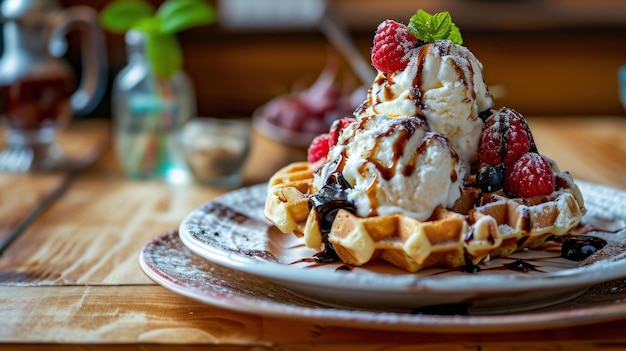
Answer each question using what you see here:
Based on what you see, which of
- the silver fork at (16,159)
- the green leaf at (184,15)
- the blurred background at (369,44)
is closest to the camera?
the green leaf at (184,15)

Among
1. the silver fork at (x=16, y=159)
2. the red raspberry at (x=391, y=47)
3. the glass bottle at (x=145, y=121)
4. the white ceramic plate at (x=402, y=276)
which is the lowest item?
the silver fork at (x=16, y=159)

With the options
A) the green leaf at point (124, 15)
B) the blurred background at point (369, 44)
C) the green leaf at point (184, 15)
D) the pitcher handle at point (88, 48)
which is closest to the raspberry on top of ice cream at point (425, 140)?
the green leaf at point (184, 15)

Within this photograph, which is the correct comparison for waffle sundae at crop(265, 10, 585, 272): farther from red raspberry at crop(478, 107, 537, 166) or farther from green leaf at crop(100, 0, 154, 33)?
green leaf at crop(100, 0, 154, 33)

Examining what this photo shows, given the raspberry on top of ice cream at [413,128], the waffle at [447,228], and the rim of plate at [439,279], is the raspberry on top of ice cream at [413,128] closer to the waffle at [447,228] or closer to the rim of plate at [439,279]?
the waffle at [447,228]

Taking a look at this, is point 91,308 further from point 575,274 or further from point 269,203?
point 575,274

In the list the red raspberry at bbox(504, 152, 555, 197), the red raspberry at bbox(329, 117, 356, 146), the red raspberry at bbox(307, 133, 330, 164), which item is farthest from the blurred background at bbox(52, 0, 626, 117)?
the red raspberry at bbox(504, 152, 555, 197)

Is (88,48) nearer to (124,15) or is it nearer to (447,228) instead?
Result: (124,15)

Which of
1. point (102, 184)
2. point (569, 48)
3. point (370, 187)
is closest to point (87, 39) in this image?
point (102, 184)
